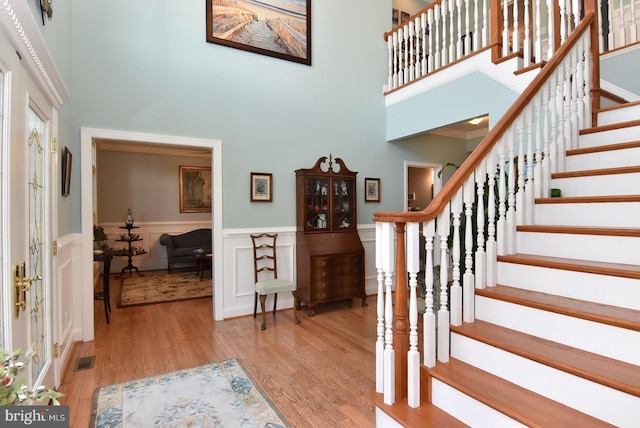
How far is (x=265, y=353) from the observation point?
10.3 feet

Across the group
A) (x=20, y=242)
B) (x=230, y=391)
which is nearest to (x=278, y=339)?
(x=230, y=391)

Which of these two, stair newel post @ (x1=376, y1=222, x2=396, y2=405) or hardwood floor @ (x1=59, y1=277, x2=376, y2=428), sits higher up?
stair newel post @ (x1=376, y1=222, x2=396, y2=405)

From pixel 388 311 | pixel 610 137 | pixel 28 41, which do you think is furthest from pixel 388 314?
pixel 610 137

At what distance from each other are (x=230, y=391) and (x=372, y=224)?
325 cm

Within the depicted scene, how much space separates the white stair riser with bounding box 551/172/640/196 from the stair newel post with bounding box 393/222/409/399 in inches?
63.2

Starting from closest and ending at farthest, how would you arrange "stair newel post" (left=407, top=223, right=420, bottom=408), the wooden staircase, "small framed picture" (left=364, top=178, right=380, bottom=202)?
the wooden staircase
"stair newel post" (left=407, top=223, right=420, bottom=408)
"small framed picture" (left=364, top=178, right=380, bottom=202)

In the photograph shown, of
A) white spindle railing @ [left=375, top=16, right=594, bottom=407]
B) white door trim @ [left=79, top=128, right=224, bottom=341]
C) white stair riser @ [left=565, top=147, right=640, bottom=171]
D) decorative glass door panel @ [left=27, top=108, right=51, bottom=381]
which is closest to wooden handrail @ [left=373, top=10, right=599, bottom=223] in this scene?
white spindle railing @ [left=375, top=16, right=594, bottom=407]

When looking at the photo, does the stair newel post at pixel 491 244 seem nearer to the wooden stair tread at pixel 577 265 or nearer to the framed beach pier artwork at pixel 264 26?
the wooden stair tread at pixel 577 265

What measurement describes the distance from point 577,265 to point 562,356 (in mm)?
566

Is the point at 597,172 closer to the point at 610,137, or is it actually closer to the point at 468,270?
the point at 610,137

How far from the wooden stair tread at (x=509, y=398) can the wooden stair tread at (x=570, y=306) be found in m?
0.42

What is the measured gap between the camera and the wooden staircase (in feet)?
4.81

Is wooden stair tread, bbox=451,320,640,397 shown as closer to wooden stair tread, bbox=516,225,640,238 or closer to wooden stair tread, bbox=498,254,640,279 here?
wooden stair tread, bbox=498,254,640,279

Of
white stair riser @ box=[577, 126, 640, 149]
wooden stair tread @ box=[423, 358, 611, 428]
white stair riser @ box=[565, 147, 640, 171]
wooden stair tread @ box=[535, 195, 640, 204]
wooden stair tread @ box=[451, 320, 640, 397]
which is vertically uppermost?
white stair riser @ box=[577, 126, 640, 149]
